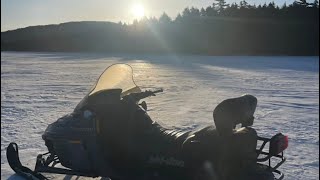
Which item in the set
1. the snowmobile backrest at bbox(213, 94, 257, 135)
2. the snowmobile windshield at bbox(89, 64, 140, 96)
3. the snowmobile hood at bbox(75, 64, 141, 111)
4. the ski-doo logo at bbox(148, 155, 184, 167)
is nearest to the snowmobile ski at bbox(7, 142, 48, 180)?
the snowmobile hood at bbox(75, 64, 141, 111)

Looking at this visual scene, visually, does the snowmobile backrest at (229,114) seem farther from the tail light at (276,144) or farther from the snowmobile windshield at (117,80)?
the snowmobile windshield at (117,80)

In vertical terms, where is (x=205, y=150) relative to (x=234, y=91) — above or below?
above

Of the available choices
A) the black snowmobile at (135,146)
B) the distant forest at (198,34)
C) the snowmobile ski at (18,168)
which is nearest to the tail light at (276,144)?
the black snowmobile at (135,146)

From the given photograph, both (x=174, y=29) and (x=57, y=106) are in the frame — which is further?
(x=174, y=29)

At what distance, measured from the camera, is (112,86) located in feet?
14.3

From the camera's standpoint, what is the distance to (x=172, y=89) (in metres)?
12.5

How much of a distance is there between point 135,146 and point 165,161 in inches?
13.2

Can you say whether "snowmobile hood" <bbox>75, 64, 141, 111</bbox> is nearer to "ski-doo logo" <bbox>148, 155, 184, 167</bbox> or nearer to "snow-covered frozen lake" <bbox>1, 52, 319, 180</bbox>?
"ski-doo logo" <bbox>148, 155, 184, 167</bbox>

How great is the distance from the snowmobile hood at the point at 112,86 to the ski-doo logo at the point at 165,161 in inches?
25.6

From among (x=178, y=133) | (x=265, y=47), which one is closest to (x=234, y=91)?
(x=178, y=133)

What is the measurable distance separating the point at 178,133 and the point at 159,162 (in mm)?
308

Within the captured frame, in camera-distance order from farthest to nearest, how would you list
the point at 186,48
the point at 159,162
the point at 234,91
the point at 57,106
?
1. the point at 186,48
2. the point at 234,91
3. the point at 57,106
4. the point at 159,162

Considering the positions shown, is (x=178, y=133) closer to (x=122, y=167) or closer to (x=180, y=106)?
(x=122, y=167)

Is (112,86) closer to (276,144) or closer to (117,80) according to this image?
(117,80)
